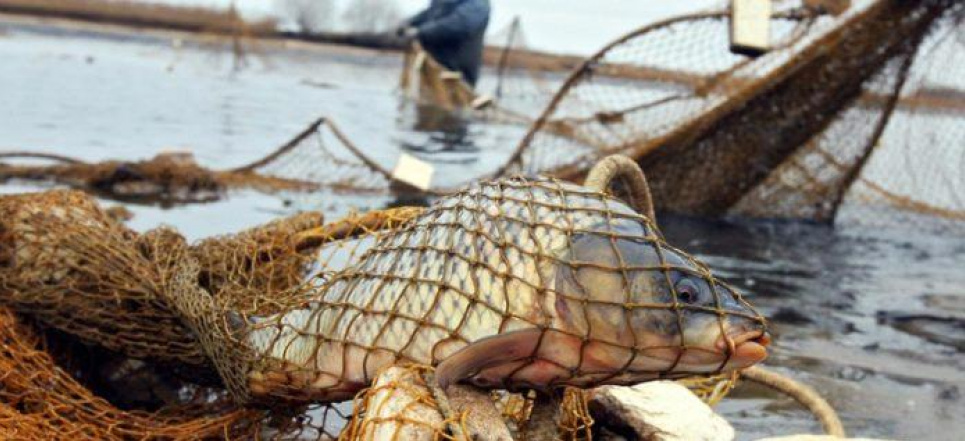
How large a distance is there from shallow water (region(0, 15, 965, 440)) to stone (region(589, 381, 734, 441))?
2.06 feet

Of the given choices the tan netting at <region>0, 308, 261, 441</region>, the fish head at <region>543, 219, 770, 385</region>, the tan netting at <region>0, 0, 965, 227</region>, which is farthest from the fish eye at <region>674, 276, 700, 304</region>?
the tan netting at <region>0, 0, 965, 227</region>

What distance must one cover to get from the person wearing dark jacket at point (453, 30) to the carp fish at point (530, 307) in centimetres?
1630

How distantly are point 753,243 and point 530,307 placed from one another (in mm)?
6305

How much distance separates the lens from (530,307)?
2.46 m

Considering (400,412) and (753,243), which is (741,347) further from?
(753,243)

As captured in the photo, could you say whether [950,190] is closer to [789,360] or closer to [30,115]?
[789,360]

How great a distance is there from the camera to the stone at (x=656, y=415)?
3186 millimetres

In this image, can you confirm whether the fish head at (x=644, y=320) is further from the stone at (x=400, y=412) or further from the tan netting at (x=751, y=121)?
the tan netting at (x=751, y=121)

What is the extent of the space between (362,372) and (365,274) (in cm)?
30

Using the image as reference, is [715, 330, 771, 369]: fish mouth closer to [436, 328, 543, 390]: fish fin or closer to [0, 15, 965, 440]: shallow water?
[436, 328, 543, 390]: fish fin

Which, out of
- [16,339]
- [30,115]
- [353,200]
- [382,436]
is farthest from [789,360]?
[30,115]

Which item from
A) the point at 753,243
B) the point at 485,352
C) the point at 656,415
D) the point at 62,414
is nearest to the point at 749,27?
the point at 753,243

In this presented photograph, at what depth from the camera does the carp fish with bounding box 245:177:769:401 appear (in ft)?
7.95

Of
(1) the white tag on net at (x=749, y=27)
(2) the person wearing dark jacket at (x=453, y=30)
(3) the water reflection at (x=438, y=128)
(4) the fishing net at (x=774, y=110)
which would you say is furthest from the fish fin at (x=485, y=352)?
(2) the person wearing dark jacket at (x=453, y=30)
